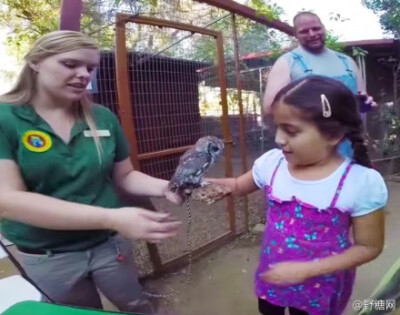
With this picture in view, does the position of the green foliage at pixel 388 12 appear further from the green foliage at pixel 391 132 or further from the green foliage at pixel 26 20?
the green foliage at pixel 26 20

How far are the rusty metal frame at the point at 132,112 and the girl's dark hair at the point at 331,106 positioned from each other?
5.31 ft

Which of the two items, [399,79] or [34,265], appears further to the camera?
[399,79]

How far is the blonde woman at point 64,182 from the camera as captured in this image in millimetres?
1090

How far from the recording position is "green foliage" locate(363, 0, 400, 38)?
8.09 meters

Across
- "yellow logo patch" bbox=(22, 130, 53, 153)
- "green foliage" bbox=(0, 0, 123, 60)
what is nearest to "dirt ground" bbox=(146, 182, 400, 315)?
"yellow logo patch" bbox=(22, 130, 53, 153)

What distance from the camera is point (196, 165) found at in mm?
1122

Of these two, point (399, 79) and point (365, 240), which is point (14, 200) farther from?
point (399, 79)

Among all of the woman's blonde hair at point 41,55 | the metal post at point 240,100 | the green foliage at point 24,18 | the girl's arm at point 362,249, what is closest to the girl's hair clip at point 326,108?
the girl's arm at point 362,249

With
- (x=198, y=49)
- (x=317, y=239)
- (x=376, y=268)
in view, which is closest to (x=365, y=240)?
(x=317, y=239)

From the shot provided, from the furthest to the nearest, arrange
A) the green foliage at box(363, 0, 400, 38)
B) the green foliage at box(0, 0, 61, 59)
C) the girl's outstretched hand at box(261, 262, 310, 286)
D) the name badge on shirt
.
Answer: the green foliage at box(363, 0, 400, 38), the green foliage at box(0, 0, 61, 59), the name badge on shirt, the girl's outstretched hand at box(261, 262, 310, 286)

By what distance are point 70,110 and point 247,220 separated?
284 cm

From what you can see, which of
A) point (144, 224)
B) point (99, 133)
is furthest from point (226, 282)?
point (144, 224)

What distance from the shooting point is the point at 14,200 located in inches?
42.6

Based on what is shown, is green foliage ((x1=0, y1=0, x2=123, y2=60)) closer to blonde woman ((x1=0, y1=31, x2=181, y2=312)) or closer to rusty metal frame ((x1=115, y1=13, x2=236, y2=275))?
rusty metal frame ((x1=115, y1=13, x2=236, y2=275))
